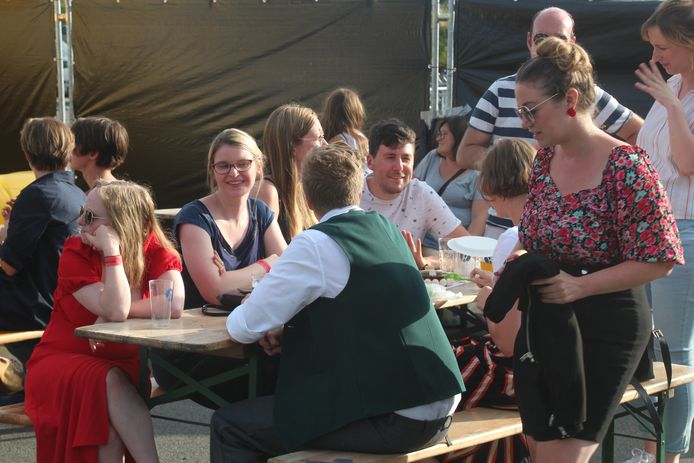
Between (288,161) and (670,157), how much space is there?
178 cm

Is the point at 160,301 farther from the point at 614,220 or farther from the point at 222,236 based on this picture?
the point at 614,220

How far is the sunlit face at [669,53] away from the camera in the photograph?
3.66 m

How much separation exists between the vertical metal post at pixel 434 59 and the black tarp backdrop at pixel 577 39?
210 millimetres

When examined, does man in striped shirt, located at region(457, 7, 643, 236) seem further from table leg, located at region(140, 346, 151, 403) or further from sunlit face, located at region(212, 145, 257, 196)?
table leg, located at region(140, 346, 151, 403)

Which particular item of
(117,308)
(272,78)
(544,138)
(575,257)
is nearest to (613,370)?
(575,257)

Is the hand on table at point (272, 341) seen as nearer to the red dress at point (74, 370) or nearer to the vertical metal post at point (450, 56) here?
the red dress at point (74, 370)

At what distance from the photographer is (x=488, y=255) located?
3961 mm

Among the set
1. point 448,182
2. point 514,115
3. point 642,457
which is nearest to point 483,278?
point 642,457

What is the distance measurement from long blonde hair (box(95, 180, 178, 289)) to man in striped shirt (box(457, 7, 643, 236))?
6.29 ft

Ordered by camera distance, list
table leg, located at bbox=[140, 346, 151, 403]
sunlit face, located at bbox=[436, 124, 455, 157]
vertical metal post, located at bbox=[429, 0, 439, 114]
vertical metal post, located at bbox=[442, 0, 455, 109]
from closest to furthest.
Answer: table leg, located at bbox=[140, 346, 151, 403], sunlit face, located at bbox=[436, 124, 455, 157], vertical metal post, located at bbox=[442, 0, 455, 109], vertical metal post, located at bbox=[429, 0, 439, 114]

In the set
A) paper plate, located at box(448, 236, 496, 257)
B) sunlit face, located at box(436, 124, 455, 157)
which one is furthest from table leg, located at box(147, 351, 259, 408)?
sunlit face, located at box(436, 124, 455, 157)

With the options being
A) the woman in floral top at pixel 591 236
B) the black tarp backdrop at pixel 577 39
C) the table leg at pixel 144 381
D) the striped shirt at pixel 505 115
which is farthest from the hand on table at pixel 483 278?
the black tarp backdrop at pixel 577 39

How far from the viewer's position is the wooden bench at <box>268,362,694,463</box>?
280 cm

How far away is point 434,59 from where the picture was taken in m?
7.70
